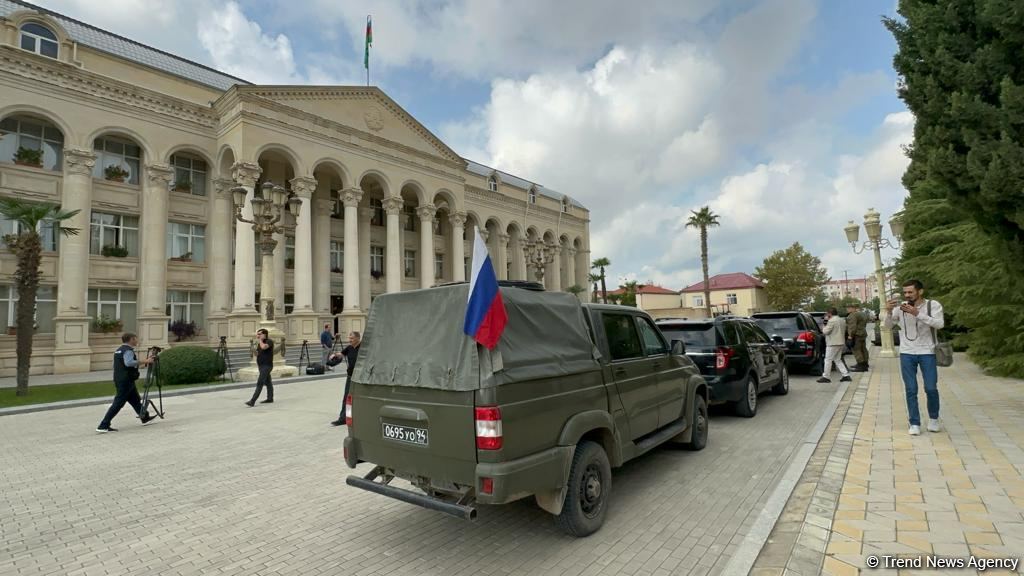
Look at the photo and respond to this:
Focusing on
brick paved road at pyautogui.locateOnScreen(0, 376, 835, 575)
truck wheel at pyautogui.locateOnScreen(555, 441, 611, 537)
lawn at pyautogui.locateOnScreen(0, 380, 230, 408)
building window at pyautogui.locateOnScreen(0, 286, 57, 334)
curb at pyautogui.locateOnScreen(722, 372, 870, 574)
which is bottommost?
brick paved road at pyautogui.locateOnScreen(0, 376, 835, 575)

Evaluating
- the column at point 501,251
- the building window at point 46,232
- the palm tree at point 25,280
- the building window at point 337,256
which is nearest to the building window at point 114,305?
the building window at point 46,232

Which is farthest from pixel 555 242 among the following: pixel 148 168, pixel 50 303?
pixel 50 303

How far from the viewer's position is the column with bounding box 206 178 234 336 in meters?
24.6

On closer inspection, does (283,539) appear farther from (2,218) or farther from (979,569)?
(2,218)

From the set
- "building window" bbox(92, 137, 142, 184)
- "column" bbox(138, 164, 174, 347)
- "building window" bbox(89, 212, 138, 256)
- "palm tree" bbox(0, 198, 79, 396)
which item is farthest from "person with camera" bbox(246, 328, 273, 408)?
"building window" bbox(92, 137, 142, 184)

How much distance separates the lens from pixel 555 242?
50.9 metres

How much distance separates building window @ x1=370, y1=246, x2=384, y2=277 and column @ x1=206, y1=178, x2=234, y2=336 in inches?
409

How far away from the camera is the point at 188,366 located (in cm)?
1549

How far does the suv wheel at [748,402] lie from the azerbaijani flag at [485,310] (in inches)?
238

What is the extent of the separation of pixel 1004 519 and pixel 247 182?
27.0 meters

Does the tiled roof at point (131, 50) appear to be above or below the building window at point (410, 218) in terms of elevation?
above

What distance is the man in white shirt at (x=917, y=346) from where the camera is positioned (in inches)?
244

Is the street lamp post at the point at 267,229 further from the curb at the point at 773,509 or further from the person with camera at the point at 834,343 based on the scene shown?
the person with camera at the point at 834,343

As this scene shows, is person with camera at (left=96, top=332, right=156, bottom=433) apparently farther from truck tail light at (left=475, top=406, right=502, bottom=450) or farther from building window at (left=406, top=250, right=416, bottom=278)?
building window at (left=406, top=250, right=416, bottom=278)
